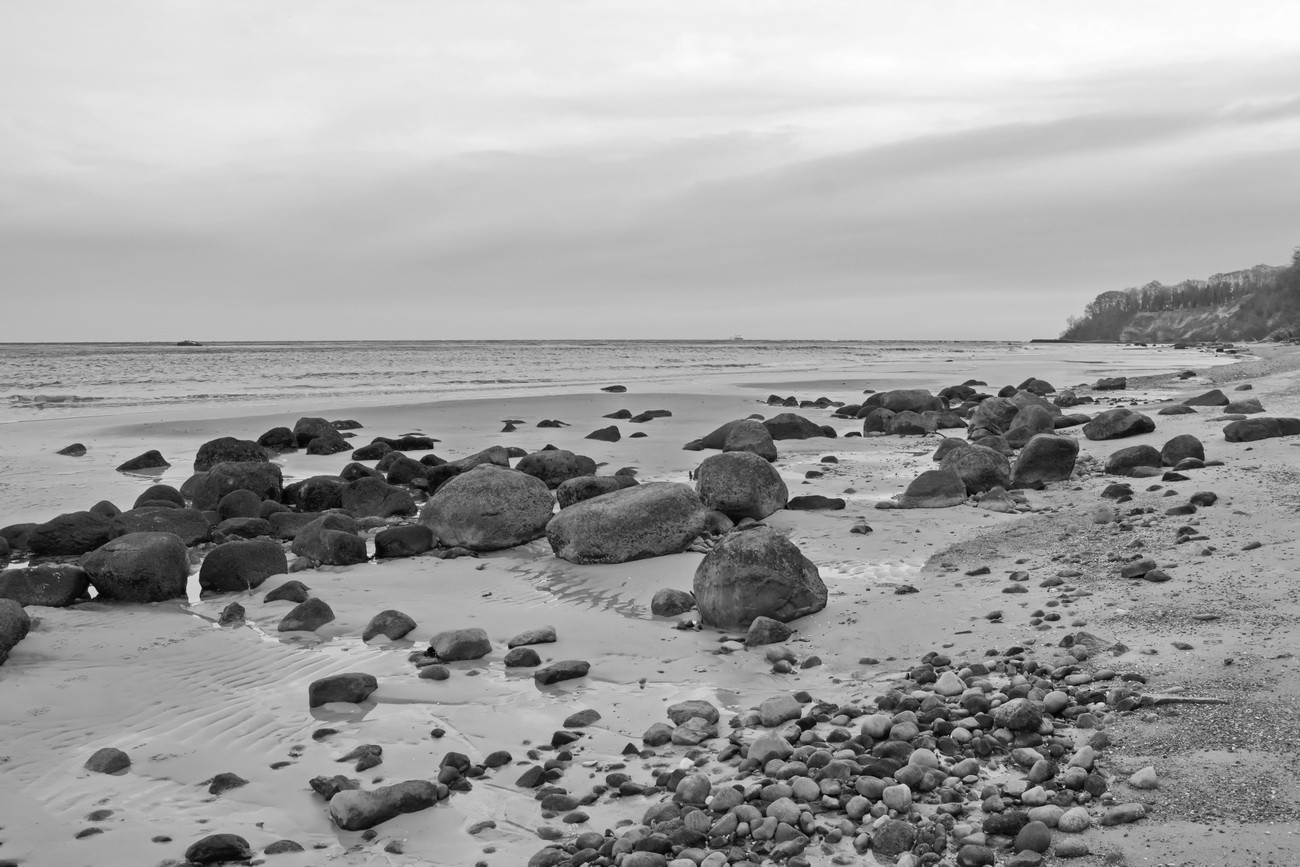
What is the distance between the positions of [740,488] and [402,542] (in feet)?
11.1

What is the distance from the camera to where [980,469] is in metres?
9.81

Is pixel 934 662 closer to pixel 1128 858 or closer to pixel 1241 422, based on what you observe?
pixel 1128 858

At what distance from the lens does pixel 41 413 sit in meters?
23.0

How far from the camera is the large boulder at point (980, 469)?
385 inches

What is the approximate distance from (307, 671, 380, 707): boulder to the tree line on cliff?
264ft

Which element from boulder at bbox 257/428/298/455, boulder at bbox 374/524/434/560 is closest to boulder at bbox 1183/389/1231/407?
boulder at bbox 374/524/434/560

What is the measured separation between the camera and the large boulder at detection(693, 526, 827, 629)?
6.08 m

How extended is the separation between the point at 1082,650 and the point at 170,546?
693 centimetres

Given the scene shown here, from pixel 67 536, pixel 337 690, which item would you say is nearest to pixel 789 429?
pixel 67 536

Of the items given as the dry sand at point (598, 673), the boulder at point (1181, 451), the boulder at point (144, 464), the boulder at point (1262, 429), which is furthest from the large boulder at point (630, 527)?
the boulder at point (144, 464)

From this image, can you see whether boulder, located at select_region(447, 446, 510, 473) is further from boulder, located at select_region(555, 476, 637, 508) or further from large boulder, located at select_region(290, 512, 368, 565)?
large boulder, located at select_region(290, 512, 368, 565)

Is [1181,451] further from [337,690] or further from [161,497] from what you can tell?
[161,497]

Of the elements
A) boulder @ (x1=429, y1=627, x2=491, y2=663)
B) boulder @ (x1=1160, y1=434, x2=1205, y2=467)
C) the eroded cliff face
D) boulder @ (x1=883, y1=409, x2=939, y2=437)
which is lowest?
boulder @ (x1=429, y1=627, x2=491, y2=663)

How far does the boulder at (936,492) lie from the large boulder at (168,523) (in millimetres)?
7282
